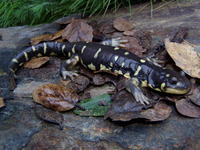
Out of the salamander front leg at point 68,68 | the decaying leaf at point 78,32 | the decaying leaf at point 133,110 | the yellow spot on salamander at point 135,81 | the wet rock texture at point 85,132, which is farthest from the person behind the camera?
the decaying leaf at point 78,32

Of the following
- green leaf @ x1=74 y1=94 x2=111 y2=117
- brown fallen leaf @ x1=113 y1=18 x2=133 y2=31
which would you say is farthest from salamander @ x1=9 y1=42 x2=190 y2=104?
brown fallen leaf @ x1=113 y1=18 x2=133 y2=31

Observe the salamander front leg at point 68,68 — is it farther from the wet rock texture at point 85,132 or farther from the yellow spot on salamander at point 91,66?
the wet rock texture at point 85,132

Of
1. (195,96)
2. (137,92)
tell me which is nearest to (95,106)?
(137,92)

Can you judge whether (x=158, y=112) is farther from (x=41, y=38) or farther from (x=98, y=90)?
(x=41, y=38)

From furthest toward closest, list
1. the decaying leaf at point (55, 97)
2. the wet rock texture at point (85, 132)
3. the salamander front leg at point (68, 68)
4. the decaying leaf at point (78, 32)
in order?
the decaying leaf at point (78, 32), the salamander front leg at point (68, 68), the decaying leaf at point (55, 97), the wet rock texture at point (85, 132)

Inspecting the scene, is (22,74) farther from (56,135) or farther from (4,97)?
(56,135)

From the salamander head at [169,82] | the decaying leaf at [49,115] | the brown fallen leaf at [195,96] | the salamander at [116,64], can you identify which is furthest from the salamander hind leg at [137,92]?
the decaying leaf at [49,115]
